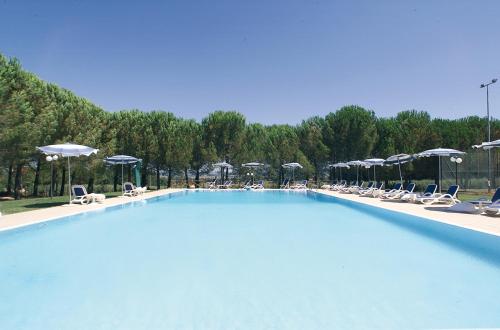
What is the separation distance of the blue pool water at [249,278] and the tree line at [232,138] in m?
15.5

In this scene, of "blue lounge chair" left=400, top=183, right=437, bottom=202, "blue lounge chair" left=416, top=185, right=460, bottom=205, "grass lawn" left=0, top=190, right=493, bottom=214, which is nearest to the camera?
"grass lawn" left=0, top=190, right=493, bottom=214

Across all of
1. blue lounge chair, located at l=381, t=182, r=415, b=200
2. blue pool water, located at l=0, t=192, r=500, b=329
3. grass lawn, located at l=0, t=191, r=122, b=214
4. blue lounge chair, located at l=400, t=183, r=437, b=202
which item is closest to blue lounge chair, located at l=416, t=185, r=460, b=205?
blue lounge chair, located at l=400, t=183, r=437, b=202

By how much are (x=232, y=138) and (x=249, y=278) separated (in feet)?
93.8

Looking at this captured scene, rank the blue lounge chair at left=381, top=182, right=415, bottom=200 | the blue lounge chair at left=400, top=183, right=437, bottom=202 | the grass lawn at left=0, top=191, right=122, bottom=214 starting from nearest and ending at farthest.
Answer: the grass lawn at left=0, top=191, right=122, bottom=214 → the blue lounge chair at left=400, top=183, right=437, bottom=202 → the blue lounge chair at left=381, top=182, right=415, bottom=200

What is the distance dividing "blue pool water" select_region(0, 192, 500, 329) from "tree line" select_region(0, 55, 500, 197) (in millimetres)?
15512

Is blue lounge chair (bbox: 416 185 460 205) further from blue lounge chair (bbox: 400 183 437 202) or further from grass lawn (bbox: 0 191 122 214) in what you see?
grass lawn (bbox: 0 191 122 214)

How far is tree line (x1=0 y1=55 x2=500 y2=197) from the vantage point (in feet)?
77.1

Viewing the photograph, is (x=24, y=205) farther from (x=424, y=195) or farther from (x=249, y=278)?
(x=424, y=195)

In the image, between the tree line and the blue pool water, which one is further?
the tree line

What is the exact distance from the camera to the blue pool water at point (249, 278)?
3.81 meters

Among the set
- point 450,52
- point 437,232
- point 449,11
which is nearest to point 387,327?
point 437,232

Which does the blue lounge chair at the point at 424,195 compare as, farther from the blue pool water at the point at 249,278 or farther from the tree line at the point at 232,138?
the tree line at the point at 232,138

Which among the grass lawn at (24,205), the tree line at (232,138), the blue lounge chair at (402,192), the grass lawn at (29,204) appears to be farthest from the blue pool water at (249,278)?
the tree line at (232,138)

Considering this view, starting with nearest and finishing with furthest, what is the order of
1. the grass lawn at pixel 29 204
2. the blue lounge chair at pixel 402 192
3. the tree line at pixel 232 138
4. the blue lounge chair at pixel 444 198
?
the grass lawn at pixel 29 204 < the blue lounge chair at pixel 444 198 < the blue lounge chair at pixel 402 192 < the tree line at pixel 232 138
